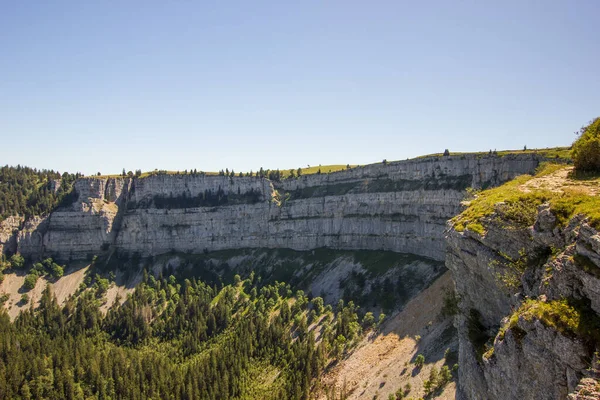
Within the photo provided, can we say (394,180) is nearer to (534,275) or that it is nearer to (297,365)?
(297,365)

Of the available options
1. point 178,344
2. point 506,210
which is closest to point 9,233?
point 178,344

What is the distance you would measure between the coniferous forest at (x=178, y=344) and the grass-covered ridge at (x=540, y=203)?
62566 mm

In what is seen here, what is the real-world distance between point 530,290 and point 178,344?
378 feet

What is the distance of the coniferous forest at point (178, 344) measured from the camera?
310 feet

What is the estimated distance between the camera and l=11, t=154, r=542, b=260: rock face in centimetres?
12556

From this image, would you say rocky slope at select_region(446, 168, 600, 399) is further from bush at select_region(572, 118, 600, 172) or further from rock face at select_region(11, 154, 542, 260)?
rock face at select_region(11, 154, 542, 260)

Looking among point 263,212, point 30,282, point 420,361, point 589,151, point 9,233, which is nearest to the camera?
point 589,151

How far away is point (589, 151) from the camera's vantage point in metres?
37.6

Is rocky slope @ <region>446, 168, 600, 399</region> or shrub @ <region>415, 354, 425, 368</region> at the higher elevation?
rocky slope @ <region>446, 168, 600, 399</region>

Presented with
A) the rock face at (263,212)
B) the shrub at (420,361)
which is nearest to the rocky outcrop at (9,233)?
the rock face at (263,212)

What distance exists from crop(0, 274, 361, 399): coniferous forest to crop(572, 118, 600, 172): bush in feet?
222

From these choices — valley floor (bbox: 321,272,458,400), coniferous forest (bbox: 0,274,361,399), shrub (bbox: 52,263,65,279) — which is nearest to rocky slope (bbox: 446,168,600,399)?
valley floor (bbox: 321,272,458,400)

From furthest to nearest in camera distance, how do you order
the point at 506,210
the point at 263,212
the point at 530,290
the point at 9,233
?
the point at 9,233 → the point at 263,212 → the point at 506,210 → the point at 530,290

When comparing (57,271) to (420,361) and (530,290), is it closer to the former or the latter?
(420,361)
